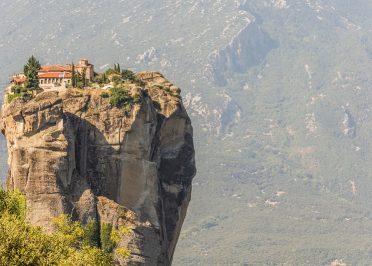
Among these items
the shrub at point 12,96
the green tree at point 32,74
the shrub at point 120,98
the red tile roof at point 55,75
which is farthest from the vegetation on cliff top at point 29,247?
the red tile roof at point 55,75

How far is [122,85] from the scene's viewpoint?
117625mm

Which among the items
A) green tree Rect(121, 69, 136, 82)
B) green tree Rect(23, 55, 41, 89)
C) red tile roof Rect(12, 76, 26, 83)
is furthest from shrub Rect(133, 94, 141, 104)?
red tile roof Rect(12, 76, 26, 83)

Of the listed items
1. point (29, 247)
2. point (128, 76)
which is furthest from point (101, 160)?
point (29, 247)

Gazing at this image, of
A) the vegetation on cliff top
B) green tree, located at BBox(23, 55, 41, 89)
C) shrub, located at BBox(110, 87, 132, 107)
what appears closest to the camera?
the vegetation on cliff top

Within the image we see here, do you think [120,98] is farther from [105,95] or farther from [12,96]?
[12,96]

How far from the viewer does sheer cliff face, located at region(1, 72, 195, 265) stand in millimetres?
105812

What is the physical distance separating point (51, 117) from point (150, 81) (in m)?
29.3

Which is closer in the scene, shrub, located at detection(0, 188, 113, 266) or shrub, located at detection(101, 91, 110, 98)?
shrub, located at detection(0, 188, 113, 266)

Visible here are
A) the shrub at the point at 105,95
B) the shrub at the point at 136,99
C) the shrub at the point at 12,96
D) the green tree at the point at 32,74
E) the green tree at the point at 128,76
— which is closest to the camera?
the shrub at the point at 12,96

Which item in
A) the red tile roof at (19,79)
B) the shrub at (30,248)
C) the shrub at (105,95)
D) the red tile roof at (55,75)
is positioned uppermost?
the red tile roof at (55,75)

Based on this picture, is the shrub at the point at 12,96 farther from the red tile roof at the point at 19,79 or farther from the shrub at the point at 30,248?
the shrub at the point at 30,248

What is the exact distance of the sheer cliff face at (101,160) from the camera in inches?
4166

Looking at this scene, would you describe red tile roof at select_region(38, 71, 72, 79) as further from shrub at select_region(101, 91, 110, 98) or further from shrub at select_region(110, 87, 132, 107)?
shrub at select_region(110, 87, 132, 107)

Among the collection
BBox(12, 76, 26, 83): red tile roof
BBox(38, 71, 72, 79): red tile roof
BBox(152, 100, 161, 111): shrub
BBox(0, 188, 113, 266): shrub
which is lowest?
BBox(0, 188, 113, 266): shrub
